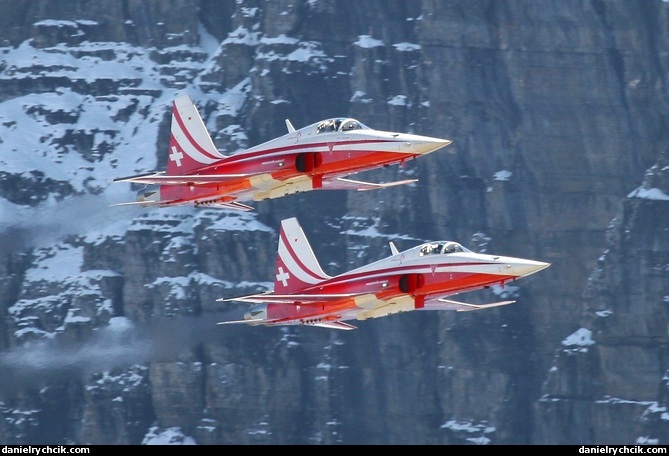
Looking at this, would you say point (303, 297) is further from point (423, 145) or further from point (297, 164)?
point (423, 145)

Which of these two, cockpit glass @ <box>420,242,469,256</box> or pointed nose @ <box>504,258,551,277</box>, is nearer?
pointed nose @ <box>504,258,551,277</box>

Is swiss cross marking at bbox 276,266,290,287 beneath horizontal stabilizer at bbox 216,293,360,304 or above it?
above

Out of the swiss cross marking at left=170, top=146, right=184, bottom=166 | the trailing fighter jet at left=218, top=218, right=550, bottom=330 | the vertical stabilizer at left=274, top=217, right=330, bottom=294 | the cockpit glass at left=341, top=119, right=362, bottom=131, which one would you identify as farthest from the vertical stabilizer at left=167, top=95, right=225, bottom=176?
the trailing fighter jet at left=218, top=218, right=550, bottom=330

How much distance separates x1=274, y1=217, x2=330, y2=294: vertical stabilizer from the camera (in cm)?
15850


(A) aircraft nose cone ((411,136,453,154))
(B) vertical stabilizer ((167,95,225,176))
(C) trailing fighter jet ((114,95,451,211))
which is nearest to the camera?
(A) aircraft nose cone ((411,136,453,154))

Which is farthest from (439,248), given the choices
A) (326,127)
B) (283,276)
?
(283,276)

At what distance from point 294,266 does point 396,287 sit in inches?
440

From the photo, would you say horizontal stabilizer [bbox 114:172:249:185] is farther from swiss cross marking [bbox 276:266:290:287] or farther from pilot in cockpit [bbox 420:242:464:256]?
pilot in cockpit [bbox 420:242:464:256]

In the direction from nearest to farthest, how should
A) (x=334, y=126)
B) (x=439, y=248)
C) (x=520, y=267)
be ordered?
(x=520, y=267)
(x=439, y=248)
(x=334, y=126)

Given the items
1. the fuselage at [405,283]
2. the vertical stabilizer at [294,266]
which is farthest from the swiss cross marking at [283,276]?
the fuselage at [405,283]

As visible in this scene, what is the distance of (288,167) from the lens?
152 metres

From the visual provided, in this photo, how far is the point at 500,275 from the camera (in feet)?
482

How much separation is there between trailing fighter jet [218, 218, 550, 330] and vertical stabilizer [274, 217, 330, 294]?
2.68 meters
